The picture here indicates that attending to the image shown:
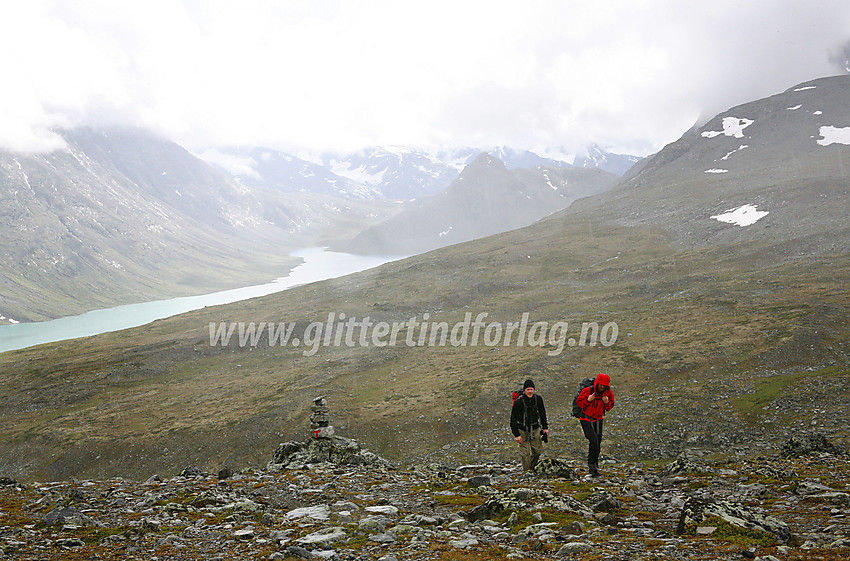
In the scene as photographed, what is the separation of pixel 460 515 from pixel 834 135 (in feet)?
797

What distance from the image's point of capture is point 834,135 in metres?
Answer: 189

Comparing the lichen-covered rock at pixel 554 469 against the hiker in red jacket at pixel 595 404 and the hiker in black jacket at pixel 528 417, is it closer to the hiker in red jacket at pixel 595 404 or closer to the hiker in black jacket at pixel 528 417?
the hiker in black jacket at pixel 528 417

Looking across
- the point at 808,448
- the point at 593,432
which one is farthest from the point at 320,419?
the point at 808,448

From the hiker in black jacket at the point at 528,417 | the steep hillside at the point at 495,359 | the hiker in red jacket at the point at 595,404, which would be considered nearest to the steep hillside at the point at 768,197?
the steep hillside at the point at 495,359

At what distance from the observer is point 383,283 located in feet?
437

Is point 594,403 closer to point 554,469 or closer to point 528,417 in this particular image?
point 528,417

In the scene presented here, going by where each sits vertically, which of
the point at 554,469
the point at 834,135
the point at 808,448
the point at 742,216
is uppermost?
the point at 834,135

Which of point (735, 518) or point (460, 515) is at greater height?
Answer: point (735, 518)

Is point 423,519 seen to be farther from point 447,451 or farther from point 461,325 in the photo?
point 461,325

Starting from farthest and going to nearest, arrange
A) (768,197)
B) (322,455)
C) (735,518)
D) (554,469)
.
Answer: (768,197), (322,455), (554,469), (735,518)

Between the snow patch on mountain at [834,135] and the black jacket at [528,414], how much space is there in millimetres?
226595

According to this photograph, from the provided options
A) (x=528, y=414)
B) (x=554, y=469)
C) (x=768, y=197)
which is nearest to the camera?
(x=528, y=414)

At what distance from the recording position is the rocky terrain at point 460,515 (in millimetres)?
11102

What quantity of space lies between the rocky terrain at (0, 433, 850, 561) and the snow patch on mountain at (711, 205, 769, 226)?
385ft
